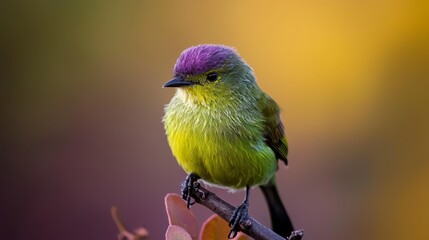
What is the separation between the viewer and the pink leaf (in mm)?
1002

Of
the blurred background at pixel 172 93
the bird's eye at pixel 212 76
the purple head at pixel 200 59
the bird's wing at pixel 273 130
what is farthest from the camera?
the blurred background at pixel 172 93

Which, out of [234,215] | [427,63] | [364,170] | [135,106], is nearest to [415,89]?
[427,63]

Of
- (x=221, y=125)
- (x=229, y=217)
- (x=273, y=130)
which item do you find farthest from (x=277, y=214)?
(x=229, y=217)

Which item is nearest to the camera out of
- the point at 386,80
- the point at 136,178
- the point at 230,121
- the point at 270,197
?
the point at 230,121

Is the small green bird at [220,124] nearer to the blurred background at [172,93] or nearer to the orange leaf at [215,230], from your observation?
the orange leaf at [215,230]

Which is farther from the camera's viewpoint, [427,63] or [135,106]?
[427,63]

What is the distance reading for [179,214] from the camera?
42.8 inches

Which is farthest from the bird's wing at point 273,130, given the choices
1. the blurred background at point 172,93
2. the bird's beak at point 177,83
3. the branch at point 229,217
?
the blurred background at point 172,93

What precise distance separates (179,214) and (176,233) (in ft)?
0.26

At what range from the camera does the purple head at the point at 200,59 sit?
6.59ft

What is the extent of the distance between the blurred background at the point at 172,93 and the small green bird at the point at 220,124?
3.69 feet

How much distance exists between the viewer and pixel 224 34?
4578 mm

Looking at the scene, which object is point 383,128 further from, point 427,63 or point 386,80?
point 427,63

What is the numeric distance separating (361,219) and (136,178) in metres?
1.39
